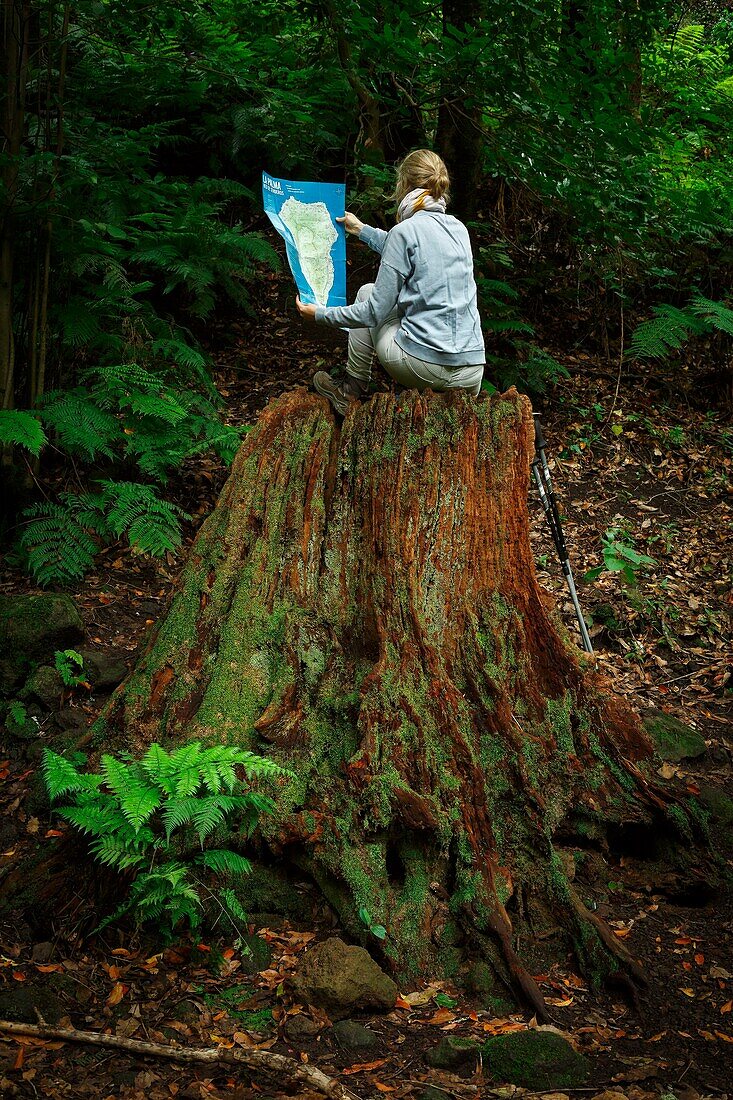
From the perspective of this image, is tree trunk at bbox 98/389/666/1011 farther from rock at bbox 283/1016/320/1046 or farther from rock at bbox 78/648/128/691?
rock at bbox 78/648/128/691

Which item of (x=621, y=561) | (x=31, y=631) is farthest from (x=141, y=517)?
(x=621, y=561)

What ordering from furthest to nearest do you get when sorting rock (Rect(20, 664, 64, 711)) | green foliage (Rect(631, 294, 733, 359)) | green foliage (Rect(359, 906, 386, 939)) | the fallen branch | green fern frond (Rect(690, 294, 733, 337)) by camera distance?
green foliage (Rect(631, 294, 733, 359)) → green fern frond (Rect(690, 294, 733, 337)) → rock (Rect(20, 664, 64, 711)) → green foliage (Rect(359, 906, 386, 939)) → the fallen branch

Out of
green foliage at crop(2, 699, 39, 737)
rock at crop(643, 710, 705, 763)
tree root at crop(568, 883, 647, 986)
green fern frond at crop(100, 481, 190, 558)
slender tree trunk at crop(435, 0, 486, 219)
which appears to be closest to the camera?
tree root at crop(568, 883, 647, 986)

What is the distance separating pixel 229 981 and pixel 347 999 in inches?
17.7

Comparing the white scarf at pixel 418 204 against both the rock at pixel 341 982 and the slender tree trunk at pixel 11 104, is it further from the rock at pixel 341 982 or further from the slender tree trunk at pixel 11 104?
the rock at pixel 341 982

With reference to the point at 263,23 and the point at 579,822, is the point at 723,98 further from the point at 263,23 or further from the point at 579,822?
the point at 579,822

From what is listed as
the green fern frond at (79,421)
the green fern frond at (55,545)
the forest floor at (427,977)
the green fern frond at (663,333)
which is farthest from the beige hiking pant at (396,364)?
the green fern frond at (663,333)

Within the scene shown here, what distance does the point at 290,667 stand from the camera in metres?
3.79

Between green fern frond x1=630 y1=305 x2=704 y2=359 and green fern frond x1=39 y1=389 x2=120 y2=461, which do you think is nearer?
green fern frond x1=39 y1=389 x2=120 y2=461

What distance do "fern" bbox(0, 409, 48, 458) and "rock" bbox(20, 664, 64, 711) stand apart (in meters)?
1.31

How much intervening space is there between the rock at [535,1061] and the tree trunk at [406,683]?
395 mm

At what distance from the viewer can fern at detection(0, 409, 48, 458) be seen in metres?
5.08

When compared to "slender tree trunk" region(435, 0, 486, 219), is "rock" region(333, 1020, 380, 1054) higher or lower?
lower

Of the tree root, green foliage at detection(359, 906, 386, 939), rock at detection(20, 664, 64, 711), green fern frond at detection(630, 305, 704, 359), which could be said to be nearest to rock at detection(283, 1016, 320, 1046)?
green foliage at detection(359, 906, 386, 939)
